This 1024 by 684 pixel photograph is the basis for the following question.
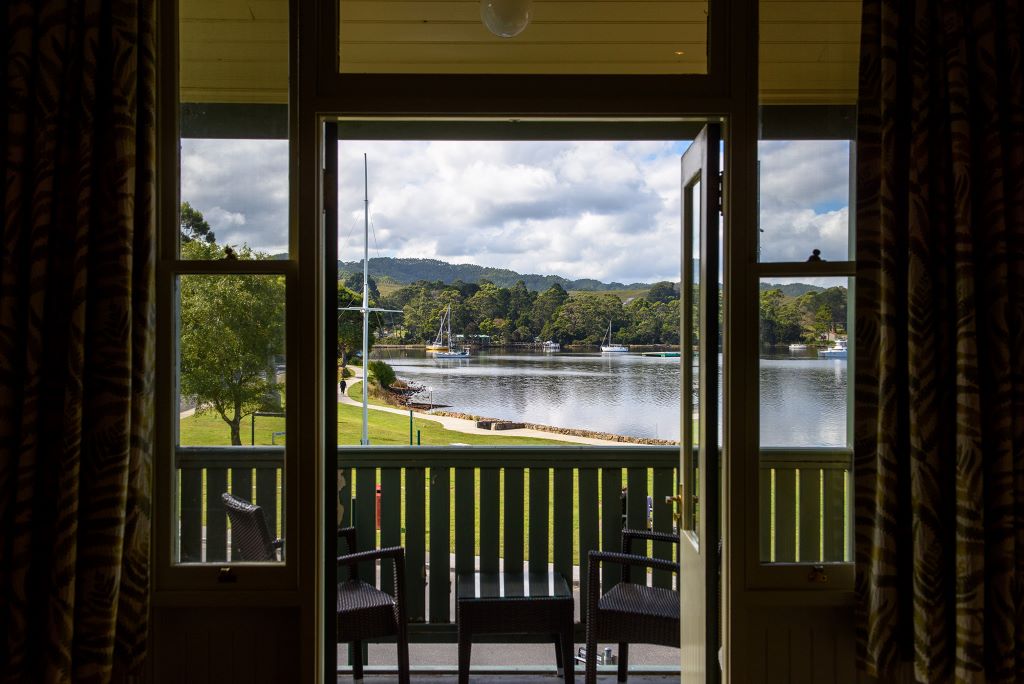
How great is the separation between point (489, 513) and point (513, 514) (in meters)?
0.13

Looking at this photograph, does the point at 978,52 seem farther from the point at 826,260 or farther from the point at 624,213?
the point at 624,213

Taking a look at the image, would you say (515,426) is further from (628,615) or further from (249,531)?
(249,531)

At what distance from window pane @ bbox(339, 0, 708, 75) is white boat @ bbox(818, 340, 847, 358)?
34.4 inches

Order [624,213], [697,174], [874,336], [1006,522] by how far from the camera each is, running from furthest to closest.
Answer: [624,213]
[697,174]
[874,336]
[1006,522]

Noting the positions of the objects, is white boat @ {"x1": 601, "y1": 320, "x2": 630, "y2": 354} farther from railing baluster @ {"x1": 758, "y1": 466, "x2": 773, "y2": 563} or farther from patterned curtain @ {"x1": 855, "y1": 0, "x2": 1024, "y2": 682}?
patterned curtain @ {"x1": 855, "y1": 0, "x2": 1024, "y2": 682}

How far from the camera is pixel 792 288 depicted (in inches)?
75.5

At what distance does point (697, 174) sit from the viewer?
2127 millimetres

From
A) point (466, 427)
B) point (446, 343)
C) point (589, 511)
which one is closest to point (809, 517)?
point (589, 511)

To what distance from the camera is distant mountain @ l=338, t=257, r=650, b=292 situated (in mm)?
4516

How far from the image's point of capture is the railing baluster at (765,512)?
1.90 meters

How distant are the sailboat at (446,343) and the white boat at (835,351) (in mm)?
3065

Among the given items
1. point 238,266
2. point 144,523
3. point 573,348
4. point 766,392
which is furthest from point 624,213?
point 144,523

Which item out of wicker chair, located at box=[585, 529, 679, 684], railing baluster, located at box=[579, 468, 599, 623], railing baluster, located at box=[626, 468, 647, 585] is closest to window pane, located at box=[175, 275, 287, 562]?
wicker chair, located at box=[585, 529, 679, 684]

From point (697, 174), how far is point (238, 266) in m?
1.42
